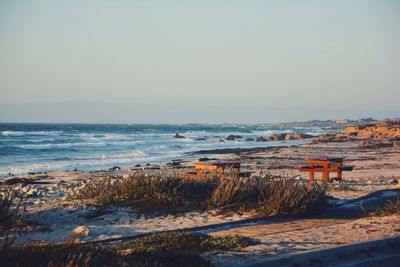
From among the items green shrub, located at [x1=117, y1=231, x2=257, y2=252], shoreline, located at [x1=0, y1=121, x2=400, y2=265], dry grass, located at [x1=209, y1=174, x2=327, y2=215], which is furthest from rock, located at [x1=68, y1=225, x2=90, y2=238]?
dry grass, located at [x1=209, y1=174, x2=327, y2=215]

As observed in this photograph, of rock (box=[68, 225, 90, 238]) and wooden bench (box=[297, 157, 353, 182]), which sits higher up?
wooden bench (box=[297, 157, 353, 182])

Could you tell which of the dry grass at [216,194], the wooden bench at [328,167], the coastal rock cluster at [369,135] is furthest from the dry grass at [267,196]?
the coastal rock cluster at [369,135]

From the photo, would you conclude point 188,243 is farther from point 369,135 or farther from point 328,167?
point 369,135

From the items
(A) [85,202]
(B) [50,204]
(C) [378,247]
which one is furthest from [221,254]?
(B) [50,204]

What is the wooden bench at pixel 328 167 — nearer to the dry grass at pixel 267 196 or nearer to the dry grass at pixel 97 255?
the dry grass at pixel 267 196

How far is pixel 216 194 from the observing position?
11047 millimetres

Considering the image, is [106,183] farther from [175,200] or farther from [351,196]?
[351,196]

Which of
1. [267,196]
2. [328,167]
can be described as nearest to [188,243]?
[267,196]

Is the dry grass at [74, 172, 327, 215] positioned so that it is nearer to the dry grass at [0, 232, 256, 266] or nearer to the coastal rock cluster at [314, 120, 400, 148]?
the dry grass at [0, 232, 256, 266]

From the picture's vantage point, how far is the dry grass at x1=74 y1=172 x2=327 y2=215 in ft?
34.6

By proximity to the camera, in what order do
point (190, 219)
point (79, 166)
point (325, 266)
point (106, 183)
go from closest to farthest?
point (325, 266) < point (190, 219) < point (106, 183) < point (79, 166)

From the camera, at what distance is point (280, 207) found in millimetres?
10398

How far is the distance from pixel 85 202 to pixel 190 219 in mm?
2947

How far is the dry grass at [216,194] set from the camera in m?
10.6
